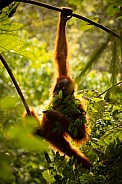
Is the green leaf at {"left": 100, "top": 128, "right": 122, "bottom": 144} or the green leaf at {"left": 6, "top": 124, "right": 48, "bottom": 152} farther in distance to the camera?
the green leaf at {"left": 100, "top": 128, "right": 122, "bottom": 144}

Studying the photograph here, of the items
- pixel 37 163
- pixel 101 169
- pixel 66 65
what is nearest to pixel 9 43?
pixel 101 169

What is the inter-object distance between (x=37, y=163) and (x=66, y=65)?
1968 millimetres

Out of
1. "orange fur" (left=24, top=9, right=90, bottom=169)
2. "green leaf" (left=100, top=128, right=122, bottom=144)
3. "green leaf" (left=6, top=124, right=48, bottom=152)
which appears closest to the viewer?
"green leaf" (left=6, top=124, right=48, bottom=152)

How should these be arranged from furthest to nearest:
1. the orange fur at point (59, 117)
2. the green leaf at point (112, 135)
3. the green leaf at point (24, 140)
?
1. the orange fur at point (59, 117)
2. the green leaf at point (112, 135)
3. the green leaf at point (24, 140)

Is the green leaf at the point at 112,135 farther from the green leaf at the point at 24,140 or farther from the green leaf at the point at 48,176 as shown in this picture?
the green leaf at the point at 24,140

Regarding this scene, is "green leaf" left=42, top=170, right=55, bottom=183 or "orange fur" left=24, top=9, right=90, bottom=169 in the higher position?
"orange fur" left=24, top=9, right=90, bottom=169

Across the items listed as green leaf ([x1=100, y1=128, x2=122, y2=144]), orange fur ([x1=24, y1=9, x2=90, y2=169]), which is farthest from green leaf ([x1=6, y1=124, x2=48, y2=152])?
orange fur ([x1=24, y1=9, x2=90, y2=169])

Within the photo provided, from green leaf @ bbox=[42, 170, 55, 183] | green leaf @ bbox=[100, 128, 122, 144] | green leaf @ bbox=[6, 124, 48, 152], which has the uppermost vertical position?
green leaf @ bbox=[100, 128, 122, 144]

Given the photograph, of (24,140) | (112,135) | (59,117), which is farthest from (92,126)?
(24,140)

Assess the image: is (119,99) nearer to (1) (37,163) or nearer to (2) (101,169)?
(2) (101,169)

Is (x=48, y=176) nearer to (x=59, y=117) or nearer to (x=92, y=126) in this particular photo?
(x=92, y=126)

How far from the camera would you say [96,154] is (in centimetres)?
159

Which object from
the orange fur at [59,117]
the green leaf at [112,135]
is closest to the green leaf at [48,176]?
the green leaf at [112,135]

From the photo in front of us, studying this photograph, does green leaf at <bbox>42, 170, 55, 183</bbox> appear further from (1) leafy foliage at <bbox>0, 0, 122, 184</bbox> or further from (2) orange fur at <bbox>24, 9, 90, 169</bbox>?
(2) orange fur at <bbox>24, 9, 90, 169</bbox>
